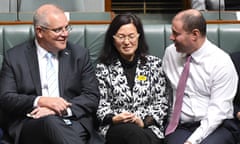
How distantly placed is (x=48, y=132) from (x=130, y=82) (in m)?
0.60

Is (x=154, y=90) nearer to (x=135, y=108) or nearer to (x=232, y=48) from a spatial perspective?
(x=135, y=108)

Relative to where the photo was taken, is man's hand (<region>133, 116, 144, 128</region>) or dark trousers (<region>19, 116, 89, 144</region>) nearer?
dark trousers (<region>19, 116, 89, 144</region>)

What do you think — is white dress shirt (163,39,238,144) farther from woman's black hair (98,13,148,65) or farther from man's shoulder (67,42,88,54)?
man's shoulder (67,42,88,54)

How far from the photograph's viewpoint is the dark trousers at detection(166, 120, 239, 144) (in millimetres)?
2869

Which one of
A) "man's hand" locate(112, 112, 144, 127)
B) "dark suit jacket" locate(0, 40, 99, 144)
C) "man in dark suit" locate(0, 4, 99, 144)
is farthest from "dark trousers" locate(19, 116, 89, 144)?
"man's hand" locate(112, 112, 144, 127)

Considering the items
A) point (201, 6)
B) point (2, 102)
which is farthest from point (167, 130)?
point (201, 6)

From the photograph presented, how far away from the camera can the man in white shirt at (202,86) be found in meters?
2.90

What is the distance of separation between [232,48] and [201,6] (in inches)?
85.9

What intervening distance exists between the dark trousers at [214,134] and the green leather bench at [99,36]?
24.6 inches

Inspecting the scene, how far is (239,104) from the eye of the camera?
123 inches

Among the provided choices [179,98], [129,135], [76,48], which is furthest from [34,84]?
[179,98]

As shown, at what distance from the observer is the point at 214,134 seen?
9.50 feet

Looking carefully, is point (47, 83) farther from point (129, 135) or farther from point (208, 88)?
point (208, 88)

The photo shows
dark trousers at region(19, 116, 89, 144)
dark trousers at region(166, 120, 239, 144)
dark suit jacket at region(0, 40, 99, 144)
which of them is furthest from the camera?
dark suit jacket at region(0, 40, 99, 144)
